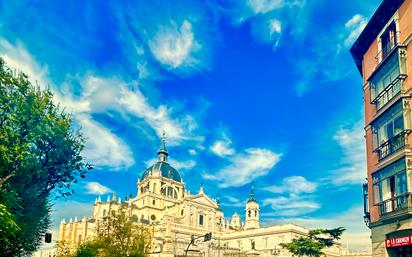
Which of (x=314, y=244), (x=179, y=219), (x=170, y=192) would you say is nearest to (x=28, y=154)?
(x=314, y=244)

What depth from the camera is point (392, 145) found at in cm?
1927

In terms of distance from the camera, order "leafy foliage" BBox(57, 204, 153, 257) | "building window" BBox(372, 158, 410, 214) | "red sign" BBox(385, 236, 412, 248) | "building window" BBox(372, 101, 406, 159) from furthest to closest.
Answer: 1. "leafy foliage" BBox(57, 204, 153, 257)
2. "building window" BBox(372, 101, 406, 159)
3. "building window" BBox(372, 158, 410, 214)
4. "red sign" BBox(385, 236, 412, 248)

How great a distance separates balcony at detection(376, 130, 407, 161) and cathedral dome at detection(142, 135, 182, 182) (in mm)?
81190

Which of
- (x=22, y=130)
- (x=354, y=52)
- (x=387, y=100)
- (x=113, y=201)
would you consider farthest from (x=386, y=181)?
(x=113, y=201)

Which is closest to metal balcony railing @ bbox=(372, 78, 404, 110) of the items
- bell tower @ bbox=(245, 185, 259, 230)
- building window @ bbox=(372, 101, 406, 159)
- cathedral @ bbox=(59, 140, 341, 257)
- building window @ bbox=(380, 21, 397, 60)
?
building window @ bbox=(372, 101, 406, 159)

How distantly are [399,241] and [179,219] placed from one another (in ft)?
223

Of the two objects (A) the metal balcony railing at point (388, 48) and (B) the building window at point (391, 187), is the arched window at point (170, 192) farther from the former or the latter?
(A) the metal balcony railing at point (388, 48)

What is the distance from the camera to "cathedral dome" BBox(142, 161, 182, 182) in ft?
326

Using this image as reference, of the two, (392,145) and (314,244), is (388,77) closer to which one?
(392,145)

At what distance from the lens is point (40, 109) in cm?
2184

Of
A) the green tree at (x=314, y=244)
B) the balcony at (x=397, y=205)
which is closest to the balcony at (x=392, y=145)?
the balcony at (x=397, y=205)

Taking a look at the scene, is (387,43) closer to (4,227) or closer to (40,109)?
(40,109)

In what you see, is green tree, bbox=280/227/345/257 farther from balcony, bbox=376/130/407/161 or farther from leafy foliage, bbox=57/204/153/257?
balcony, bbox=376/130/407/161

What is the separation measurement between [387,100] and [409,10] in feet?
15.8
